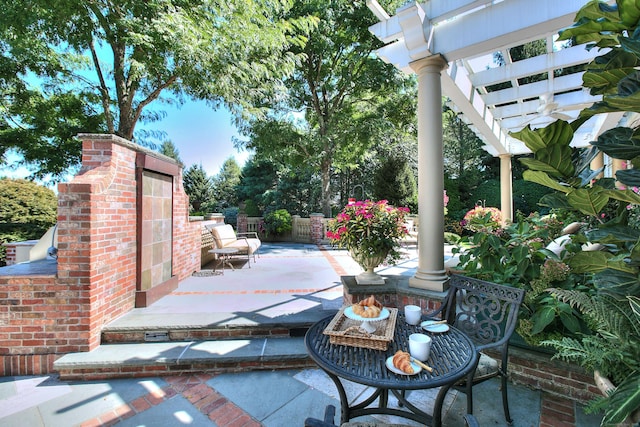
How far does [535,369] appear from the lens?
87.5 inches

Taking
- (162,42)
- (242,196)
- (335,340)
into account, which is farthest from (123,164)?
(242,196)

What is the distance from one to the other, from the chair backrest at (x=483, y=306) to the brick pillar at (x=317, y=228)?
7803 mm

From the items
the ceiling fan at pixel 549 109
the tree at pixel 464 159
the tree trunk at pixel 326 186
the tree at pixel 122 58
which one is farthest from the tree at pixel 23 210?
the tree at pixel 464 159

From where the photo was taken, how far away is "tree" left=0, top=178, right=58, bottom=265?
19.9 feet

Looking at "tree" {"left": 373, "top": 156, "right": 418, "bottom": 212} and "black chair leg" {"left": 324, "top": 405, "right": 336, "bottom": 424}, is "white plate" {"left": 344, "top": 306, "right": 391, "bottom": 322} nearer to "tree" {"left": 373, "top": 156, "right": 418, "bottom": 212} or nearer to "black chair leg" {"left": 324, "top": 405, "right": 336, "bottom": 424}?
"black chair leg" {"left": 324, "top": 405, "right": 336, "bottom": 424}

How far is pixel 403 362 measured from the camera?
1.29 metres

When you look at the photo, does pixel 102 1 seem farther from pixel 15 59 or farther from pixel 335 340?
pixel 335 340

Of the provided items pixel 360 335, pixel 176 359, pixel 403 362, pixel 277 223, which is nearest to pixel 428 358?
pixel 403 362

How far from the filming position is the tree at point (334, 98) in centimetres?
979

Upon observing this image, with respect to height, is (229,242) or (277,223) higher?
(277,223)

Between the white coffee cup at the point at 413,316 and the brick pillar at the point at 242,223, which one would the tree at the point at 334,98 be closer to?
the brick pillar at the point at 242,223

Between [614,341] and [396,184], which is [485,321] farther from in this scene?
[396,184]

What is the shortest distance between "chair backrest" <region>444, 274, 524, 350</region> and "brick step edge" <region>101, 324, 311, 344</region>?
1.42 metres

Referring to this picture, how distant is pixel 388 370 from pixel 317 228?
8.76 metres
